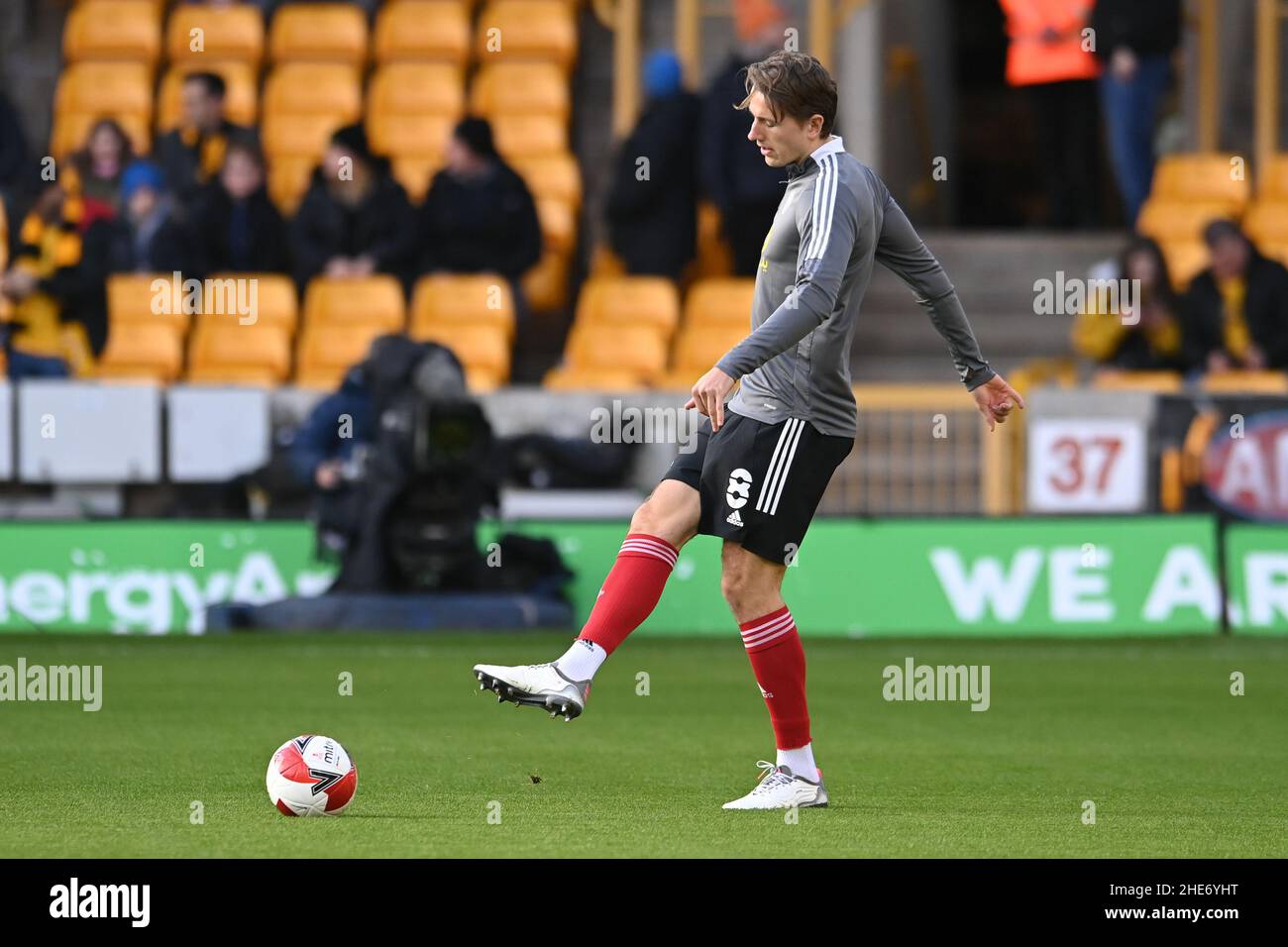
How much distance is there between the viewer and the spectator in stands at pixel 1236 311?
17.1m

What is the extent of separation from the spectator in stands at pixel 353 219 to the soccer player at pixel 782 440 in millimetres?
11082

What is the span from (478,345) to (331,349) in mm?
1095

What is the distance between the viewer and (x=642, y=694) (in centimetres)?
1198

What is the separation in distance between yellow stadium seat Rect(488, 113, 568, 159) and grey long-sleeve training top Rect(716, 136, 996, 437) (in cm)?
1226

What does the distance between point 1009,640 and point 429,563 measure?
11.3 feet

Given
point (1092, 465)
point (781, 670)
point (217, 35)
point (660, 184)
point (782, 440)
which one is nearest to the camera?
point (782, 440)

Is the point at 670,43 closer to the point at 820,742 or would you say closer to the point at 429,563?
the point at 429,563

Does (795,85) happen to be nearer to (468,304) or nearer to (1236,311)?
(1236,311)

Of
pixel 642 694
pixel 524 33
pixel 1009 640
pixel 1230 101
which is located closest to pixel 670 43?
pixel 524 33

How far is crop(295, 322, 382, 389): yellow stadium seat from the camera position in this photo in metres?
18.5

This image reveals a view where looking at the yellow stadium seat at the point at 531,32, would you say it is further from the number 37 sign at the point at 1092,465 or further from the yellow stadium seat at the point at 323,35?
the number 37 sign at the point at 1092,465

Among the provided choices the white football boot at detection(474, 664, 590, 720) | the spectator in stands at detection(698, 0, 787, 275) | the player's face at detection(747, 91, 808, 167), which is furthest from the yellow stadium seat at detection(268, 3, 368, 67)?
the white football boot at detection(474, 664, 590, 720)

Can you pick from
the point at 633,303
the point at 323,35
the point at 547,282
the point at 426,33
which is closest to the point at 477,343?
the point at 633,303

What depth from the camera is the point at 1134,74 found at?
18656mm
